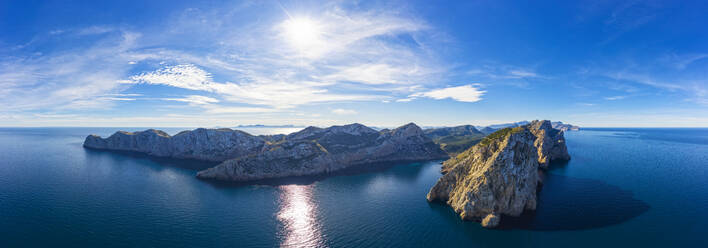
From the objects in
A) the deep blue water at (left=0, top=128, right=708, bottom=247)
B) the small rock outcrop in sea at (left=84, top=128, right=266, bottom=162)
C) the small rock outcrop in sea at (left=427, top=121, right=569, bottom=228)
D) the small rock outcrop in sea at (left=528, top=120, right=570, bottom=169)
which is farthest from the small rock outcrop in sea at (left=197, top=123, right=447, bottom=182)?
the small rock outcrop in sea at (left=427, top=121, right=569, bottom=228)

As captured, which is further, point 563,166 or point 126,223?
point 563,166

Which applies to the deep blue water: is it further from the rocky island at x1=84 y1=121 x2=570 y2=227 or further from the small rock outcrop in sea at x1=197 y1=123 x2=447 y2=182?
the small rock outcrop in sea at x1=197 y1=123 x2=447 y2=182

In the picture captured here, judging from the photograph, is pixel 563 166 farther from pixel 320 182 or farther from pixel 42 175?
pixel 42 175

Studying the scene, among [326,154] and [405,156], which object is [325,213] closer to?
[326,154]

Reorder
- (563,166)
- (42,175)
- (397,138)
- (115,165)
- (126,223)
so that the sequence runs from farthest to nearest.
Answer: (397,138) → (115,165) → (563,166) → (42,175) → (126,223)

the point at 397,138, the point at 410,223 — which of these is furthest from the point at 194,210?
the point at 397,138

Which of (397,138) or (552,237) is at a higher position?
(397,138)

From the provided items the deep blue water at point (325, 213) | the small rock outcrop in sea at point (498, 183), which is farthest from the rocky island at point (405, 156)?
the deep blue water at point (325, 213)

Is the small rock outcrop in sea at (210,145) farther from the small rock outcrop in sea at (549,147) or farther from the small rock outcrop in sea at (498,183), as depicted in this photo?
the small rock outcrop in sea at (549,147)
